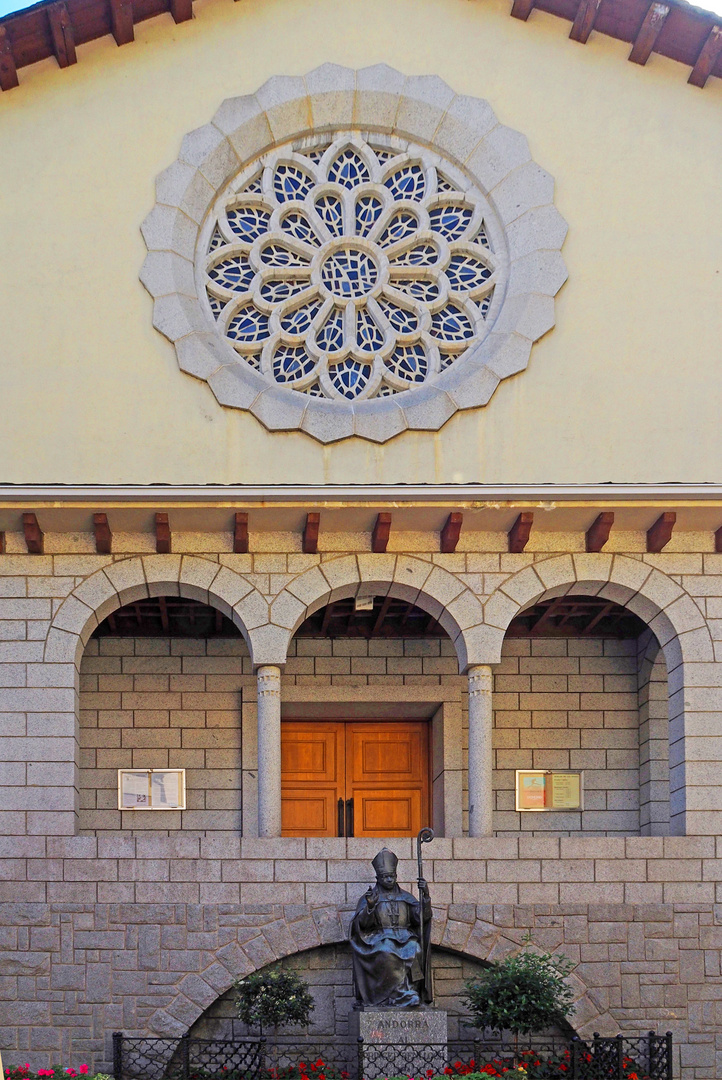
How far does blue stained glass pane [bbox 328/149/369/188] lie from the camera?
Answer: 18.6 meters

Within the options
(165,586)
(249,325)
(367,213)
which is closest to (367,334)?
(249,325)

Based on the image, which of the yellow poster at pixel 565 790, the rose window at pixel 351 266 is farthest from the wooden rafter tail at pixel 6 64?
the yellow poster at pixel 565 790

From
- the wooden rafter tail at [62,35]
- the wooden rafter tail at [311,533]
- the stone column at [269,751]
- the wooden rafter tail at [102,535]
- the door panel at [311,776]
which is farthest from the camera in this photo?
the door panel at [311,776]

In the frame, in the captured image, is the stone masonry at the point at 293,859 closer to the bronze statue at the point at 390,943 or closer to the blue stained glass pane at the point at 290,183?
the bronze statue at the point at 390,943

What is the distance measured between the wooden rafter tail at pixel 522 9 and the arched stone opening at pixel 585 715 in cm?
610

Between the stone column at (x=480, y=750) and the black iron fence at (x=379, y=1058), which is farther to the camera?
the stone column at (x=480, y=750)

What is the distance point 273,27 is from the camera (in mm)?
18578

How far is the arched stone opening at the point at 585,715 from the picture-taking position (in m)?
19.4

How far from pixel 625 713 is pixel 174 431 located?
609 centimetres

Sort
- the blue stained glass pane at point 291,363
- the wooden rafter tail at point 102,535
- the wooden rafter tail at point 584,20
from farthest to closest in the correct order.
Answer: the wooden rafter tail at point 584,20, the blue stained glass pane at point 291,363, the wooden rafter tail at point 102,535

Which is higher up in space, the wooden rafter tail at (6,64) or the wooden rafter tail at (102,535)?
the wooden rafter tail at (6,64)

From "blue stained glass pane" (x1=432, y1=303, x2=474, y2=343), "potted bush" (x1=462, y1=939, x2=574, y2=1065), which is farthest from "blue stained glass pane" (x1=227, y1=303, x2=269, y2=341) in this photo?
"potted bush" (x1=462, y1=939, x2=574, y2=1065)

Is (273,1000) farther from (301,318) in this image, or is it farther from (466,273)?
(466,273)

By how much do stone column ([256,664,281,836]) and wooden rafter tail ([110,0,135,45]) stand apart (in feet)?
21.6
